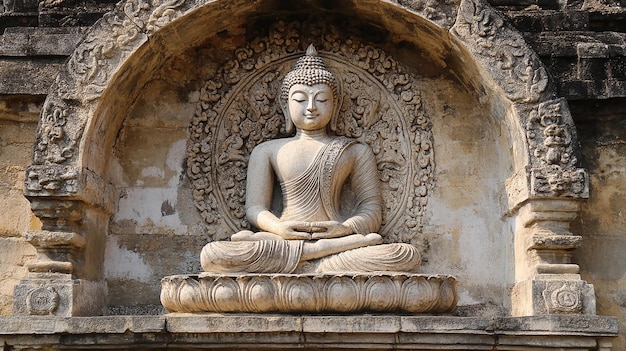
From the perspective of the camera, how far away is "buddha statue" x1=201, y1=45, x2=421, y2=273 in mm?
7680

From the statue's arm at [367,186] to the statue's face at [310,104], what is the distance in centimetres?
38

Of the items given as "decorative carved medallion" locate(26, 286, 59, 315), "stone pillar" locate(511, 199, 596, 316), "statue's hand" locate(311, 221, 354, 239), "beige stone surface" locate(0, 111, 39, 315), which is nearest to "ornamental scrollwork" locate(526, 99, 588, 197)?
"stone pillar" locate(511, 199, 596, 316)

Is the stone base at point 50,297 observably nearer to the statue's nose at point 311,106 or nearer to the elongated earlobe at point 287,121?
the elongated earlobe at point 287,121

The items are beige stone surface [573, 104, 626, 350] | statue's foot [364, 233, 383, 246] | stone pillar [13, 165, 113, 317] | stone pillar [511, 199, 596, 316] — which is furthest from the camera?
beige stone surface [573, 104, 626, 350]

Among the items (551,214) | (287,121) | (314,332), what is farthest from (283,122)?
(551,214)

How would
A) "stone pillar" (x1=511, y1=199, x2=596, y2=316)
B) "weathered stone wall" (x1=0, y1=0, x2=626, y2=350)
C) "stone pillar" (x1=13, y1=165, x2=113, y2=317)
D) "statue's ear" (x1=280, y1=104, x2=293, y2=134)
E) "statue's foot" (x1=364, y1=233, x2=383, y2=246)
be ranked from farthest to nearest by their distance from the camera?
"statue's ear" (x1=280, y1=104, x2=293, y2=134), "weathered stone wall" (x1=0, y1=0, x2=626, y2=350), "statue's foot" (x1=364, y1=233, x2=383, y2=246), "stone pillar" (x1=13, y1=165, x2=113, y2=317), "stone pillar" (x1=511, y1=199, x2=596, y2=316)

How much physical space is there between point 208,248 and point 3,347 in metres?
1.66

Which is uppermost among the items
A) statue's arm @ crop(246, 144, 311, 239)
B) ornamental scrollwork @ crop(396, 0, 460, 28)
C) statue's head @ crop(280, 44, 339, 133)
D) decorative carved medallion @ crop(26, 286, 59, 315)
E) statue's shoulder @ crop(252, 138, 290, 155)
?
ornamental scrollwork @ crop(396, 0, 460, 28)

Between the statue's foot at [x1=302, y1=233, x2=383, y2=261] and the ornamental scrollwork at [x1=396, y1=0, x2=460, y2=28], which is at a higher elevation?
the ornamental scrollwork at [x1=396, y1=0, x2=460, y2=28]

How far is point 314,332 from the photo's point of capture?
7160mm

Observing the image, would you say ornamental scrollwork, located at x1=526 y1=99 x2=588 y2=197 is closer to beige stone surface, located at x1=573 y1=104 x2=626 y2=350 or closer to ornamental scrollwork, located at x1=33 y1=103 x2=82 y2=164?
beige stone surface, located at x1=573 y1=104 x2=626 y2=350

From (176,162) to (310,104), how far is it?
1.27 metres

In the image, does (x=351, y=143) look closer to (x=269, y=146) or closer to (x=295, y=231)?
(x=269, y=146)

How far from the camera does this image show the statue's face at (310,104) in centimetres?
823
